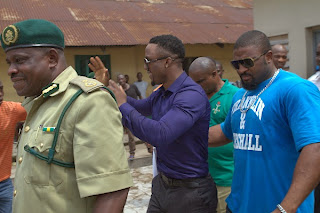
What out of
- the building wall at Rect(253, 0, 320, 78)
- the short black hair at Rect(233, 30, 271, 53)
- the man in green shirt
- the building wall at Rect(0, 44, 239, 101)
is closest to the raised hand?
the short black hair at Rect(233, 30, 271, 53)

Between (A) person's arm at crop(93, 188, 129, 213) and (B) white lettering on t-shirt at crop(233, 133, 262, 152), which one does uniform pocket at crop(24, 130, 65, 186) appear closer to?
(A) person's arm at crop(93, 188, 129, 213)

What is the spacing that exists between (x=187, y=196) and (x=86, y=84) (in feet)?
4.47

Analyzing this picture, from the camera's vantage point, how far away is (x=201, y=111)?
8.28ft

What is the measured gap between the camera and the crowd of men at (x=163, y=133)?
4.94 feet

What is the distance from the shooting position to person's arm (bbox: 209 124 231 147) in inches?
105

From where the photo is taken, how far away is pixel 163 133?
2.32 metres

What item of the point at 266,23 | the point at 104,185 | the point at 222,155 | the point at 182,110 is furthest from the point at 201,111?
the point at 266,23

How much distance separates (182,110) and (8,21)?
812 centimetres

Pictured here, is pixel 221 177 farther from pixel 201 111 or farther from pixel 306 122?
pixel 306 122

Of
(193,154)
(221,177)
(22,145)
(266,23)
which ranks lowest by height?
(221,177)

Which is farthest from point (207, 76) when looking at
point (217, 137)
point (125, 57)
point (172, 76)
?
point (125, 57)

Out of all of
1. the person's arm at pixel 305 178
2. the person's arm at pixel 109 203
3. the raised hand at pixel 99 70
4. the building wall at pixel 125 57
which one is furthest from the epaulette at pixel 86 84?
the building wall at pixel 125 57

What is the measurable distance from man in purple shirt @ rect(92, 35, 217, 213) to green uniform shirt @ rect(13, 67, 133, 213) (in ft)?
2.73

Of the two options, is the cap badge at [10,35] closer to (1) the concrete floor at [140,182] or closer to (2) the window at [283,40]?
(1) the concrete floor at [140,182]
